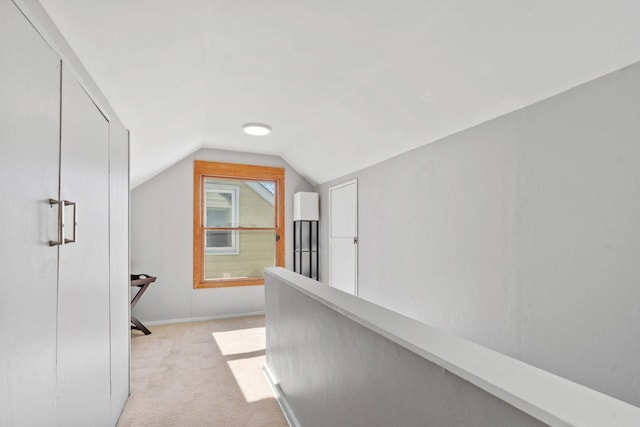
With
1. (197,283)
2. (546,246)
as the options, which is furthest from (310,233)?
(546,246)

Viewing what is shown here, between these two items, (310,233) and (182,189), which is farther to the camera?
(310,233)

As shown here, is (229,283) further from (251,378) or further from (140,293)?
(251,378)

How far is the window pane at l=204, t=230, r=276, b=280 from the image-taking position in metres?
4.68

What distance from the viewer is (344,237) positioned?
399cm

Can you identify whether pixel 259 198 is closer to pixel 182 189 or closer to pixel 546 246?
pixel 182 189

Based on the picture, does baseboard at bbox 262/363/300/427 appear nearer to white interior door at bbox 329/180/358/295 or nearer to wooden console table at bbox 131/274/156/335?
white interior door at bbox 329/180/358/295

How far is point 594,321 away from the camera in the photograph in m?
1.49

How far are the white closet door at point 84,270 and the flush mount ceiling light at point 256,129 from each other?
1.76 metres

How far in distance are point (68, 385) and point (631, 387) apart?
2278 millimetres

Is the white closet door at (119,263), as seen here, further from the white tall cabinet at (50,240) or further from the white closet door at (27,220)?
the white closet door at (27,220)

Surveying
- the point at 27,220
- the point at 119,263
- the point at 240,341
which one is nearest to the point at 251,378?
the point at 240,341

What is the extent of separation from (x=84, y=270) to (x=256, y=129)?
7.86ft

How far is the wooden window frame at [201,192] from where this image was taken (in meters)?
4.21

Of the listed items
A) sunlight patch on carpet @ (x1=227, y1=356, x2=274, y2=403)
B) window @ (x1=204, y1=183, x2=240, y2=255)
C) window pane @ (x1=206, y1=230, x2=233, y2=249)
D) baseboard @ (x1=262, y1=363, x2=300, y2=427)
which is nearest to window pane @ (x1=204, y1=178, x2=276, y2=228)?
window @ (x1=204, y1=183, x2=240, y2=255)
